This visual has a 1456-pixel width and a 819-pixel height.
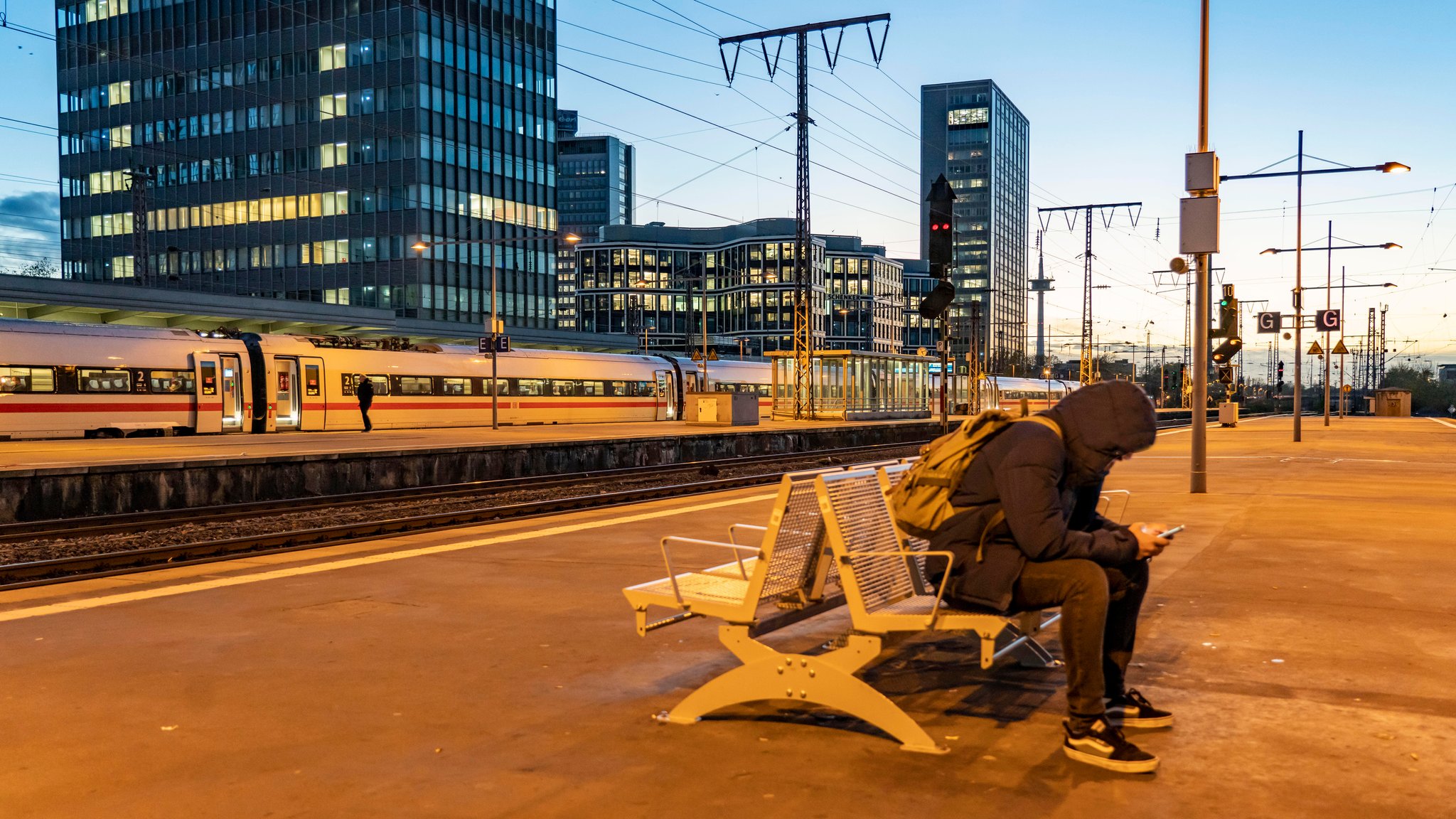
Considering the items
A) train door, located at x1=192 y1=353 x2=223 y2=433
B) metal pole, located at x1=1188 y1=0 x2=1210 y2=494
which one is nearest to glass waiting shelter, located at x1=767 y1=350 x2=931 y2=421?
train door, located at x1=192 y1=353 x2=223 y2=433

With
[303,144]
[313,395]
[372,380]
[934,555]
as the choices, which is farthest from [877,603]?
[303,144]

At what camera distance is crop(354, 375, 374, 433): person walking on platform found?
107ft

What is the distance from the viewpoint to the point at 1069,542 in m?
4.31

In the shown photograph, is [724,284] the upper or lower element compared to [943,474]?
upper

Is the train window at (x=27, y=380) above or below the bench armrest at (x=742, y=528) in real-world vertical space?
above

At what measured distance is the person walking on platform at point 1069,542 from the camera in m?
4.25

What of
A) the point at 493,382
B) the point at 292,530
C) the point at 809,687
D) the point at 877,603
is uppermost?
the point at 493,382

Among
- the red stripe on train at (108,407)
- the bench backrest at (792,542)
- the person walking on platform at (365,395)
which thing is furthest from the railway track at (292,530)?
the red stripe on train at (108,407)

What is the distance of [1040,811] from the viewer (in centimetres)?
371

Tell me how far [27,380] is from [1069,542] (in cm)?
2907

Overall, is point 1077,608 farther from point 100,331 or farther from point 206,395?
point 206,395

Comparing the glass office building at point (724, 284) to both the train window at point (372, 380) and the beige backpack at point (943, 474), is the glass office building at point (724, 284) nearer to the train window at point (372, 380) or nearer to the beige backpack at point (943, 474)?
the train window at point (372, 380)

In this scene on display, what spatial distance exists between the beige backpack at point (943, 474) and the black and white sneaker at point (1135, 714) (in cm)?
102

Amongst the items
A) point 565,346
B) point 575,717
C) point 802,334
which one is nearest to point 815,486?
point 575,717
